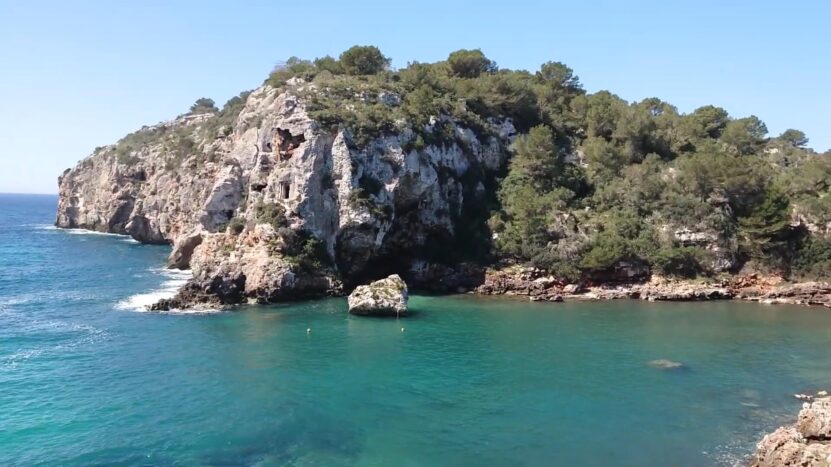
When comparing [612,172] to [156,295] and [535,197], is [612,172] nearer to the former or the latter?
[535,197]

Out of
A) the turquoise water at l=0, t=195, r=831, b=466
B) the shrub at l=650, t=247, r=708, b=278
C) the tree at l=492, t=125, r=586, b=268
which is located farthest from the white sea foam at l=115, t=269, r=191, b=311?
the shrub at l=650, t=247, r=708, b=278

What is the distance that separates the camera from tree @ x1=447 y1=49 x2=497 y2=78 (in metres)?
86.1

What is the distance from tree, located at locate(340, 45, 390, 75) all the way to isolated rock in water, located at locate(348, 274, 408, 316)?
130 feet

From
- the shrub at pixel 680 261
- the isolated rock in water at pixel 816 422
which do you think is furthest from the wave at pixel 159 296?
the shrub at pixel 680 261

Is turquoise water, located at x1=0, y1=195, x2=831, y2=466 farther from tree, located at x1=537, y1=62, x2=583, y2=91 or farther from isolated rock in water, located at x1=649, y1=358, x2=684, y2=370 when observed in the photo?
tree, located at x1=537, y1=62, x2=583, y2=91

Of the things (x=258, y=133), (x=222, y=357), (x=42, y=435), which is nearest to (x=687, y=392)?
(x=222, y=357)

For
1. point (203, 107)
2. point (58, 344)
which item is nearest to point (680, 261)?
point (58, 344)

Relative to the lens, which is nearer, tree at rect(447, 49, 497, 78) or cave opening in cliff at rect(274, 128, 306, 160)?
cave opening in cliff at rect(274, 128, 306, 160)

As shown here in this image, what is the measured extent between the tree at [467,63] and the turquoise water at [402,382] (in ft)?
150

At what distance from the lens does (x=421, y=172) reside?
60906 millimetres

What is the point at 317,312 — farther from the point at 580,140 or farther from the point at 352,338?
the point at 580,140

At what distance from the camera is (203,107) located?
140 meters

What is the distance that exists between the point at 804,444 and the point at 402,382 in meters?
18.4

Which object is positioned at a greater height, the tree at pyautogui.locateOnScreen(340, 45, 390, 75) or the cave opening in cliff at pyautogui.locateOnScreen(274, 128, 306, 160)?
the tree at pyautogui.locateOnScreen(340, 45, 390, 75)
